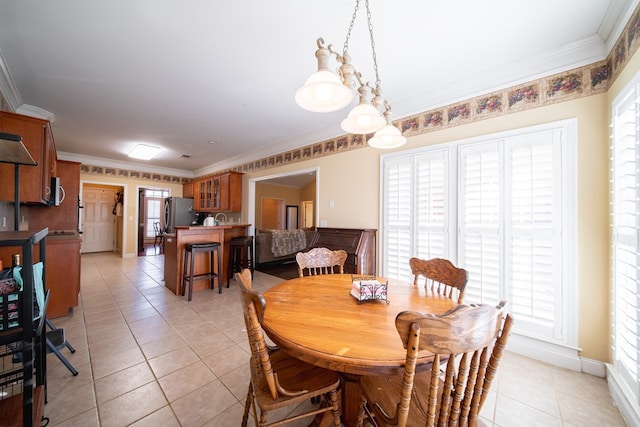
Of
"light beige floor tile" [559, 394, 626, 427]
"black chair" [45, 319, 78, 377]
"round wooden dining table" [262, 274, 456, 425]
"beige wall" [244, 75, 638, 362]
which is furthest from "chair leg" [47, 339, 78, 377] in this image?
"beige wall" [244, 75, 638, 362]

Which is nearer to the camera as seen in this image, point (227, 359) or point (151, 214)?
point (227, 359)

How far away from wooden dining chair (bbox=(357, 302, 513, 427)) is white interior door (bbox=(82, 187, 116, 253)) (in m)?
9.40

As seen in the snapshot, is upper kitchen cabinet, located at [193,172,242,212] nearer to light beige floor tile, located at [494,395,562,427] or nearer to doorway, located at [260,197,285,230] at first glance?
doorway, located at [260,197,285,230]

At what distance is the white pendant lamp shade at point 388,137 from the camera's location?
1.64 metres

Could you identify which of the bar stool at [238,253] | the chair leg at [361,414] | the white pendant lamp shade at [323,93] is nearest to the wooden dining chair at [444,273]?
the chair leg at [361,414]

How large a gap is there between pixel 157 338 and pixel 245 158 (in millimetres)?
4107

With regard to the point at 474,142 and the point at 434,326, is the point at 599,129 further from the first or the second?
the point at 434,326

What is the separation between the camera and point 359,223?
3.41m

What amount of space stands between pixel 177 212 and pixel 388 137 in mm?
6604

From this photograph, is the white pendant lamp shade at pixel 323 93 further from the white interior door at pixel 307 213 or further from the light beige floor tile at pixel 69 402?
the white interior door at pixel 307 213

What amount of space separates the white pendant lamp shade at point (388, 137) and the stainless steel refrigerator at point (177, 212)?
6.41 meters

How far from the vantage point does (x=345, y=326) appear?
112cm

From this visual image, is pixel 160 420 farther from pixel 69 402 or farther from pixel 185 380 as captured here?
pixel 69 402

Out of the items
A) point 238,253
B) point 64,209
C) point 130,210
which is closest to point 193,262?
point 238,253
